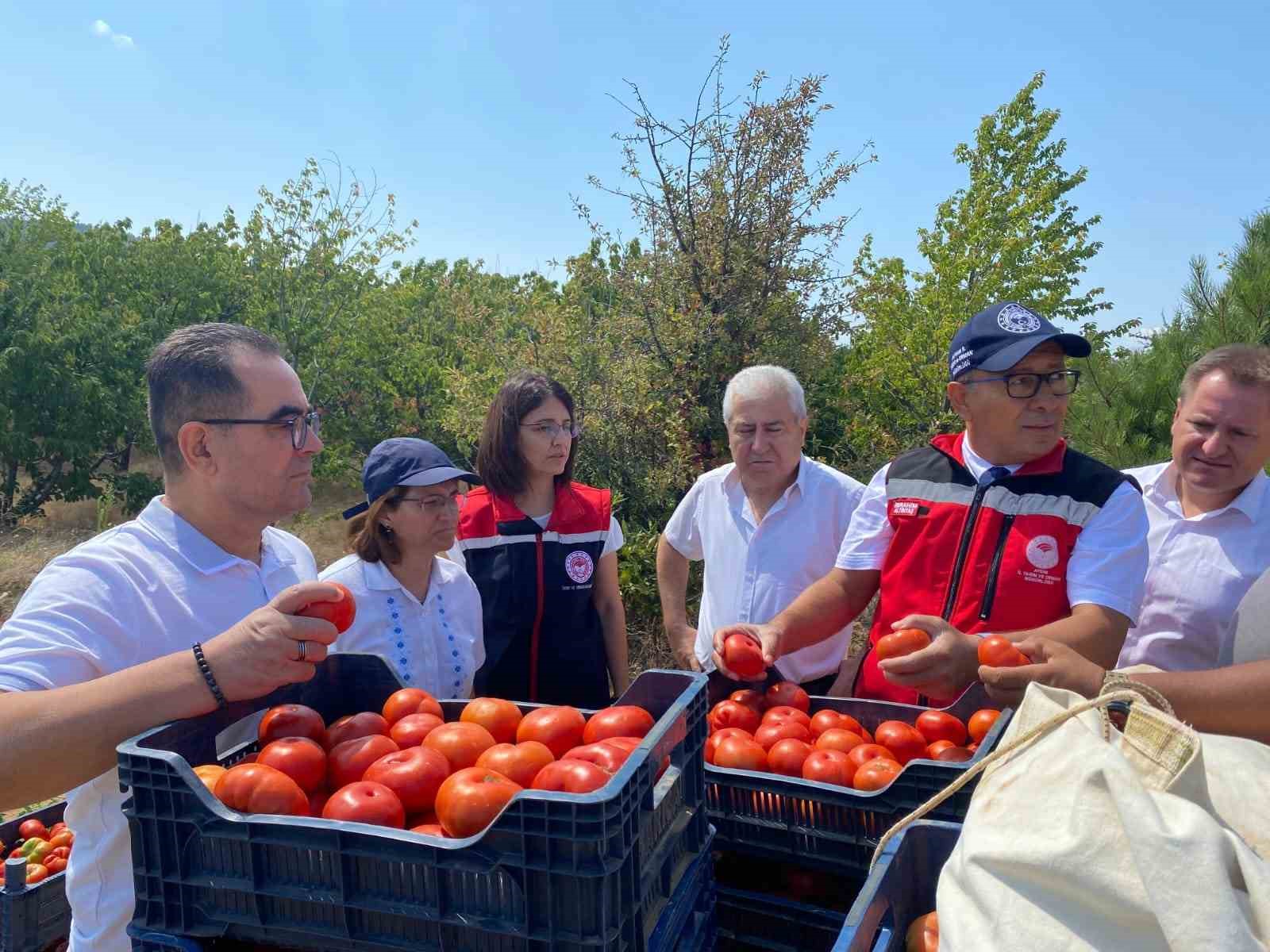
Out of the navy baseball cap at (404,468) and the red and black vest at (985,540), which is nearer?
the red and black vest at (985,540)

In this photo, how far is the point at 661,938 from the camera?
1.45m

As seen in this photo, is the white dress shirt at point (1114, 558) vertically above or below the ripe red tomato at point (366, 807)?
above

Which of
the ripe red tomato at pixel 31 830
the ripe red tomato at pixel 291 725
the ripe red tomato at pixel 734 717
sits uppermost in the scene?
the ripe red tomato at pixel 291 725

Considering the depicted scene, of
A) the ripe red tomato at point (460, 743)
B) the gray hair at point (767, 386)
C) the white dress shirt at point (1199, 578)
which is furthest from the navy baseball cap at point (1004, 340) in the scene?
the ripe red tomato at point (460, 743)

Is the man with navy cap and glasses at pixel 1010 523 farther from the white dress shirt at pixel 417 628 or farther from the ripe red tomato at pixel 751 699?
the white dress shirt at pixel 417 628

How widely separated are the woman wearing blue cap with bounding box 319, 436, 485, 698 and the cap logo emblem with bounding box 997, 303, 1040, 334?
1931 millimetres

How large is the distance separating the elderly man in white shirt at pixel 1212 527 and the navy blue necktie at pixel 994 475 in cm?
59

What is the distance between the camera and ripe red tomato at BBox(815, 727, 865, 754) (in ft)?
6.96

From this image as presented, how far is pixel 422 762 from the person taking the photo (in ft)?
5.13

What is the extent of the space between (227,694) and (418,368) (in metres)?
14.2

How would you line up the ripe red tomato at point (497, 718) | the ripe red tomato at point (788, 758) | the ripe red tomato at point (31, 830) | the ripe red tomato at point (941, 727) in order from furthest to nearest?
the ripe red tomato at point (31, 830) → the ripe red tomato at point (941, 727) → the ripe red tomato at point (788, 758) → the ripe red tomato at point (497, 718)

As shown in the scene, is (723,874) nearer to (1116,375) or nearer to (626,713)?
(626,713)

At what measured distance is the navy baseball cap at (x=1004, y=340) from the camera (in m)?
2.64

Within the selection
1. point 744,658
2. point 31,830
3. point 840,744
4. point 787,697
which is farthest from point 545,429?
point 31,830
